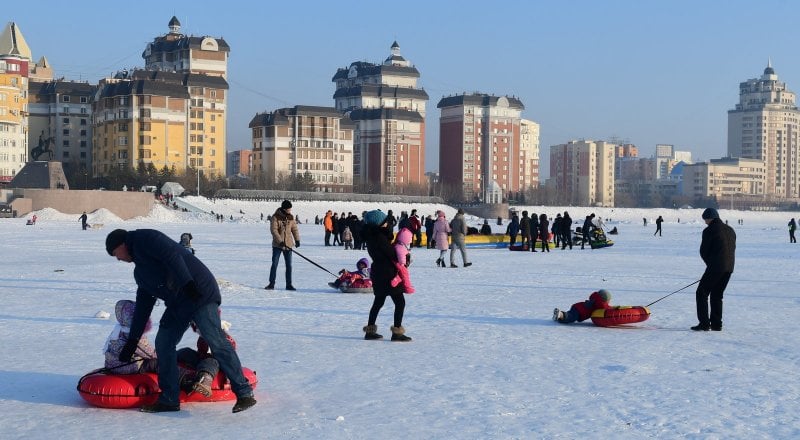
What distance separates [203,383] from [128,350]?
545mm

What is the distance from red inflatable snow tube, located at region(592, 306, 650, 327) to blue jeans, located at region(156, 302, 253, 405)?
563cm

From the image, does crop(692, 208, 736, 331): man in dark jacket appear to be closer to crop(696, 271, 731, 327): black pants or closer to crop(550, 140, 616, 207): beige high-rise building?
crop(696, 271, 731, 327): black pants

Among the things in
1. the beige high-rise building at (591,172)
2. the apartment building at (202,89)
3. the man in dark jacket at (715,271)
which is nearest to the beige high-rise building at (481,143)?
the beige high-rise building at (591,172)

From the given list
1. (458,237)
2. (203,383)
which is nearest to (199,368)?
(203,383)

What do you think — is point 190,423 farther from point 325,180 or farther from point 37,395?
point 325,180

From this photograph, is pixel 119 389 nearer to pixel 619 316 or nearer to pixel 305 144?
pixel 619 316

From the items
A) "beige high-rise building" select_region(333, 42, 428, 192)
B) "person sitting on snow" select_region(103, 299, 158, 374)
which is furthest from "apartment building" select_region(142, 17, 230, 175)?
"person sitting on snow" select_region(103, 299, 158, 374)

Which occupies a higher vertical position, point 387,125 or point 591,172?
point 387,125

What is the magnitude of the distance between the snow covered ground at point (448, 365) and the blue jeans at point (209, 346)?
17 centimetres

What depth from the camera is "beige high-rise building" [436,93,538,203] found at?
14150cm

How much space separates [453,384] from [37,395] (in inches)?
120

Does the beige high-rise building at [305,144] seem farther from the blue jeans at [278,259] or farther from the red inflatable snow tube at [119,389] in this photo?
the red inflatable snow tube at [119,389]

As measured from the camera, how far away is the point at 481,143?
468 feet

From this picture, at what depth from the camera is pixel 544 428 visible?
5973mm
